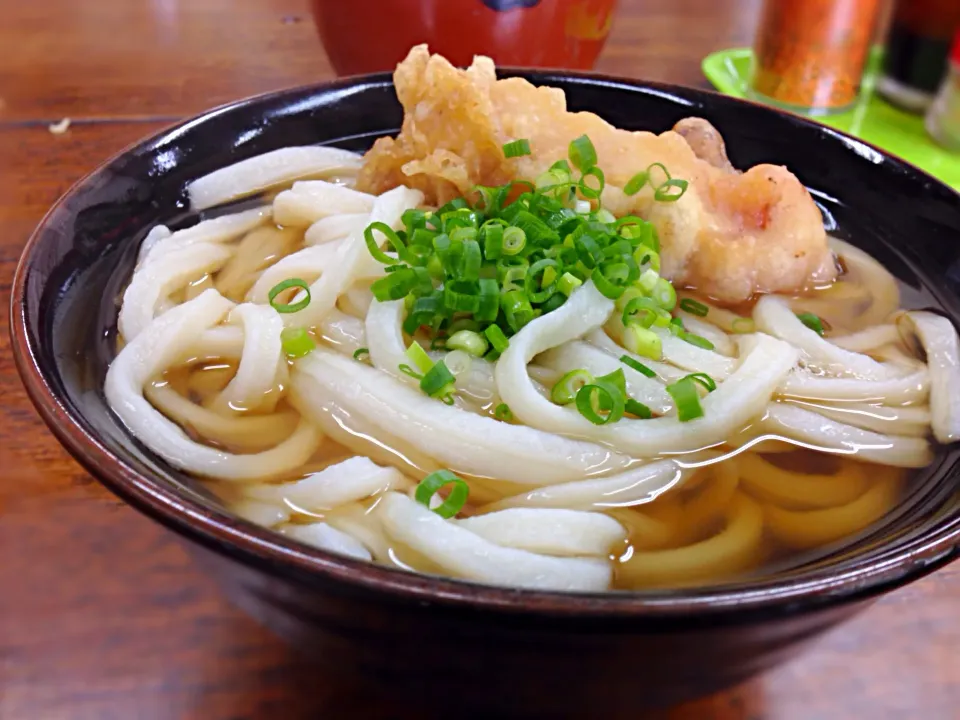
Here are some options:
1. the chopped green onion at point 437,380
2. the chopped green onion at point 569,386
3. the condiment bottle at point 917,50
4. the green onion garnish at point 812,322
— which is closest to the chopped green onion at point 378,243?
the chopped green onion at point 437,380

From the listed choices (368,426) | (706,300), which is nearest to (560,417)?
(368,426)

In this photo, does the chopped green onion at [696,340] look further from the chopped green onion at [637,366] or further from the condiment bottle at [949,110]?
the condiment bottle at [949,110]

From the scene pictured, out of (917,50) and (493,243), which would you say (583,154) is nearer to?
(493,243)

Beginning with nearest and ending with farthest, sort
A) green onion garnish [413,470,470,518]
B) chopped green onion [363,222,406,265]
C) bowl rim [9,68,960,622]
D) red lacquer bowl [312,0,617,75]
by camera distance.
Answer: bowl rim [9,68,960,622] < green onion garnish [413,470,470,518] < chopped green onion [363,222,406,265] < red lacquer bowl [312,0,617,75]

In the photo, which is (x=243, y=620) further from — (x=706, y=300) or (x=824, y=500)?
(x=706, y=300)

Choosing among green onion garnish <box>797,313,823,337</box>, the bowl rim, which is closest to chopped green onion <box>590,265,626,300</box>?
green onion garnish <box>797,313,823,337</box>

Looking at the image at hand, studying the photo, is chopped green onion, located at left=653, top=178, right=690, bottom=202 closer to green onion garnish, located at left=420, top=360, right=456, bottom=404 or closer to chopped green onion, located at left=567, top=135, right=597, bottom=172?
chopped green onion, located at left=567, top=135, right=597, bottom=172
